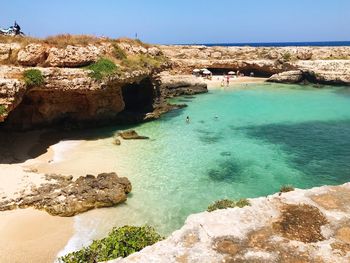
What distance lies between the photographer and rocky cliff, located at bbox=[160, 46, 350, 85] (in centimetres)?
6550

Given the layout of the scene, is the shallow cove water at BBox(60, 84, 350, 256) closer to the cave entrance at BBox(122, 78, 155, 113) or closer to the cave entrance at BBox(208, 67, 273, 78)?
the cave entrance at BBox(122, 78, 155, 113)

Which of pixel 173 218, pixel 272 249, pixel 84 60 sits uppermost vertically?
pixel 84 60

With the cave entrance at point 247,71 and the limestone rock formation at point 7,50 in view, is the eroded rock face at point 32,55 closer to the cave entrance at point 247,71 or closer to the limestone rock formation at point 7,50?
the limestone rock formation at point 7,50

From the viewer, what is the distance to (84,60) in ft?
96.5

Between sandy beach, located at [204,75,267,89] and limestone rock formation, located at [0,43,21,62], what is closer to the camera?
limestone rock formation, located at [0,43,21,62]

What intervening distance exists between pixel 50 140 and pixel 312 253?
78.0ft

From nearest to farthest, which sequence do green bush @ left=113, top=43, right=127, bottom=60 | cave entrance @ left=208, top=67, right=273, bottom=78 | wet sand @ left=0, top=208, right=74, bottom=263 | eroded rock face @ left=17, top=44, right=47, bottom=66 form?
1. wet sand @ left=0, top=208, right=74, bottom=263
2. eroded rock face @ left=17, top=44, right=47, bottom=66
3. green bush @ left=113, top=43, right=127, bottom=60
4. cave entrance @ left=208, top=67, right=273, bottom=78

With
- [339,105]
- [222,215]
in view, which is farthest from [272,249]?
[339,105]

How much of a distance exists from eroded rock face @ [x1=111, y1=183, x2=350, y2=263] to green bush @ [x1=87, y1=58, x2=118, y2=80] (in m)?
20.5

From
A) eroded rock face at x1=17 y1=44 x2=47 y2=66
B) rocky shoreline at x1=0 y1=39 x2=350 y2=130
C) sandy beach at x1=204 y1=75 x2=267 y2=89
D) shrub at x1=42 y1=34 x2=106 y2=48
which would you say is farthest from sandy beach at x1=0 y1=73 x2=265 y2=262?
sandy beach at x1=204 y1=75 x2=267 y2=89

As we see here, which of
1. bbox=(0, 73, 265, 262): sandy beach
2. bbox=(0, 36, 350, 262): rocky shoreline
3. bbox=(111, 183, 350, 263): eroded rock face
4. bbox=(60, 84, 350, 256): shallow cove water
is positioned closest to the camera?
bbox=(111, 183, 350, 263): eroded rock face

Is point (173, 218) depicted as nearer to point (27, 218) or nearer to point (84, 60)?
point (27, 218)

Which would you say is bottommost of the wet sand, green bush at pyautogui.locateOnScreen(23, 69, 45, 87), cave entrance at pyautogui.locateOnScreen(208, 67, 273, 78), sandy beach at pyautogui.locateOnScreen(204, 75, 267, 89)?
the wet sand

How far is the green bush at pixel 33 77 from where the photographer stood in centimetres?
2521
